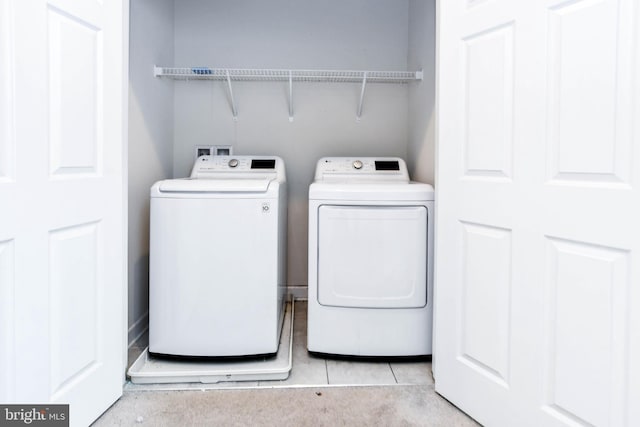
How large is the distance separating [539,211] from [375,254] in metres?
0.78

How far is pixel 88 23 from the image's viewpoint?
136cm

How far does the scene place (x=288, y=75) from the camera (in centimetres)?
257

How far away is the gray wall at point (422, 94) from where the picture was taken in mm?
2252

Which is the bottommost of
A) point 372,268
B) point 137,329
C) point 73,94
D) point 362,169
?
point 137,329

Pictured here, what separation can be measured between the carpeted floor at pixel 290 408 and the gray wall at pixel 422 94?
111 centimetres

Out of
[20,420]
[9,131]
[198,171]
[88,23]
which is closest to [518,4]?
[88,23]

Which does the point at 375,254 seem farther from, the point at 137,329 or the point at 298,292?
the point at 137,329

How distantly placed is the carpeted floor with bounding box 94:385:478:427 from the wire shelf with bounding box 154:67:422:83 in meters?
1.71

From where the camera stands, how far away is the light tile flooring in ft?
5.78

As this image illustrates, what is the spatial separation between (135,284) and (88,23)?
1274 mm

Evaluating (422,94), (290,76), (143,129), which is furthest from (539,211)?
(143,129)

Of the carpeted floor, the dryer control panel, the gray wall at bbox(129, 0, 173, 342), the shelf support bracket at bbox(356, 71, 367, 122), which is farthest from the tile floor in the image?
the shelf support bracket at bbox(356, 71, 367, 122)

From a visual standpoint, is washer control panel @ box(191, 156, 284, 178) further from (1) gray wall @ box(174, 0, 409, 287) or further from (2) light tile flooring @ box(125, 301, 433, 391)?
(2) light tile flooring @ box(125, 301, 433, 391)

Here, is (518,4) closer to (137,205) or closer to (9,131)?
(9,131)
